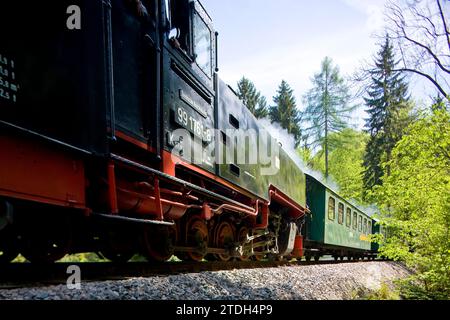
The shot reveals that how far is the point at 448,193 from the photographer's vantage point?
8234mm

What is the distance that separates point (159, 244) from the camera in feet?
18.1

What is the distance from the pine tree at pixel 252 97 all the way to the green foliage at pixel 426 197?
2908 centimetres

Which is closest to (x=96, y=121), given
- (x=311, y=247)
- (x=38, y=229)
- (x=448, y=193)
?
(x=38, y=229)

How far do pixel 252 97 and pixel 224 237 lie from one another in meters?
34.3

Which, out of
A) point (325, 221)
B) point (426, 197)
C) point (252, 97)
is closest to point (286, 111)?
point (252, 97)

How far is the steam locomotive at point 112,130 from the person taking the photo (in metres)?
2.84

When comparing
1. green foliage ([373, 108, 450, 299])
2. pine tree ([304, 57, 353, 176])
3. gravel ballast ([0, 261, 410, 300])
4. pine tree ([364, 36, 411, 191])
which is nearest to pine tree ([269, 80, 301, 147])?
pine tree ([304, 57, 353, 176])

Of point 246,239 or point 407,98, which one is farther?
point 407,98

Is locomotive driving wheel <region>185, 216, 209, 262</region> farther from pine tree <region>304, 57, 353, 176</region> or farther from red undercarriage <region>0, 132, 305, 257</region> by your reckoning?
pine tree <region>304, 57, 353, 176</region>

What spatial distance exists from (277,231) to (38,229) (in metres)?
7.45

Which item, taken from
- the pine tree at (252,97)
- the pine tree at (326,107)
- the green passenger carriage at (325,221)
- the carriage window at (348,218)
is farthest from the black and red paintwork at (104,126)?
the pine tree at (252,97)

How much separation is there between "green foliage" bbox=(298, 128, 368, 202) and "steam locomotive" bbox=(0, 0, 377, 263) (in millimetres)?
28547

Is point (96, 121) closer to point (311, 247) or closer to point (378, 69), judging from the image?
point (378, 69)

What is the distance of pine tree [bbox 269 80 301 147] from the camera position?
132 feet
